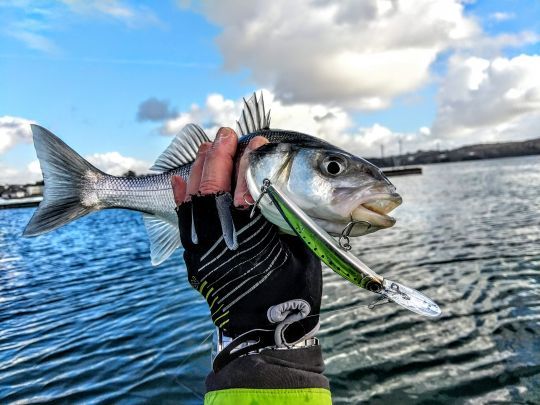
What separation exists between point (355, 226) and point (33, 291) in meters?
16.6

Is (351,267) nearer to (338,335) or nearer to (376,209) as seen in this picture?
(376,209)

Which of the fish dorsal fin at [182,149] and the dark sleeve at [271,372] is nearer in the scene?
the dark sleeve at [271,372]

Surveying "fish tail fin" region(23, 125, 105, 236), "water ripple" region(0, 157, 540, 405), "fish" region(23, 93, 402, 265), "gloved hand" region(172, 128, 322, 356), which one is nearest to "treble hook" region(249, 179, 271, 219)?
"fish" region(23, 93, 402, 265)

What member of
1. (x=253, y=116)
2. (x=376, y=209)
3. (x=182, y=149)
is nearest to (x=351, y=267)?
(x=376, y=209)

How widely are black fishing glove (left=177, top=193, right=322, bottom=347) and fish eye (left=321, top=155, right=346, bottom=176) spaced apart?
0.51 m

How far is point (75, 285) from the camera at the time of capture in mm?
16406

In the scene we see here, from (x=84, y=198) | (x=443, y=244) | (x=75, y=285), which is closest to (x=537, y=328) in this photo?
(x=84, y=198)

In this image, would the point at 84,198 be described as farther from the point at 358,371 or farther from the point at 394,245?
the point at 394,245

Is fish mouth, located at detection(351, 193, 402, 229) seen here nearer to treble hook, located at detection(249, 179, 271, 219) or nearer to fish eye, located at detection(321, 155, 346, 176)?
fish eye, located at detection(321, 155, 346, 176)

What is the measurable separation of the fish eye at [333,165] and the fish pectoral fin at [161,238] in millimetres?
1838

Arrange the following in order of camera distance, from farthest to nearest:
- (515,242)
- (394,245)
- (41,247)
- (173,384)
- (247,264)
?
(41,247), (394,245), (515,242), (173,384), (247,264)

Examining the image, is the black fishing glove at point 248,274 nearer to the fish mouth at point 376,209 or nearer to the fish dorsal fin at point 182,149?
the fish mouth at point 376,209

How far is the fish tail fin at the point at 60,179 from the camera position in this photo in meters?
3.98

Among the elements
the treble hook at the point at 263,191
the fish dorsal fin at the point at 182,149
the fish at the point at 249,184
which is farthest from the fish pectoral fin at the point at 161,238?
the treble hook at the point at 263,191
